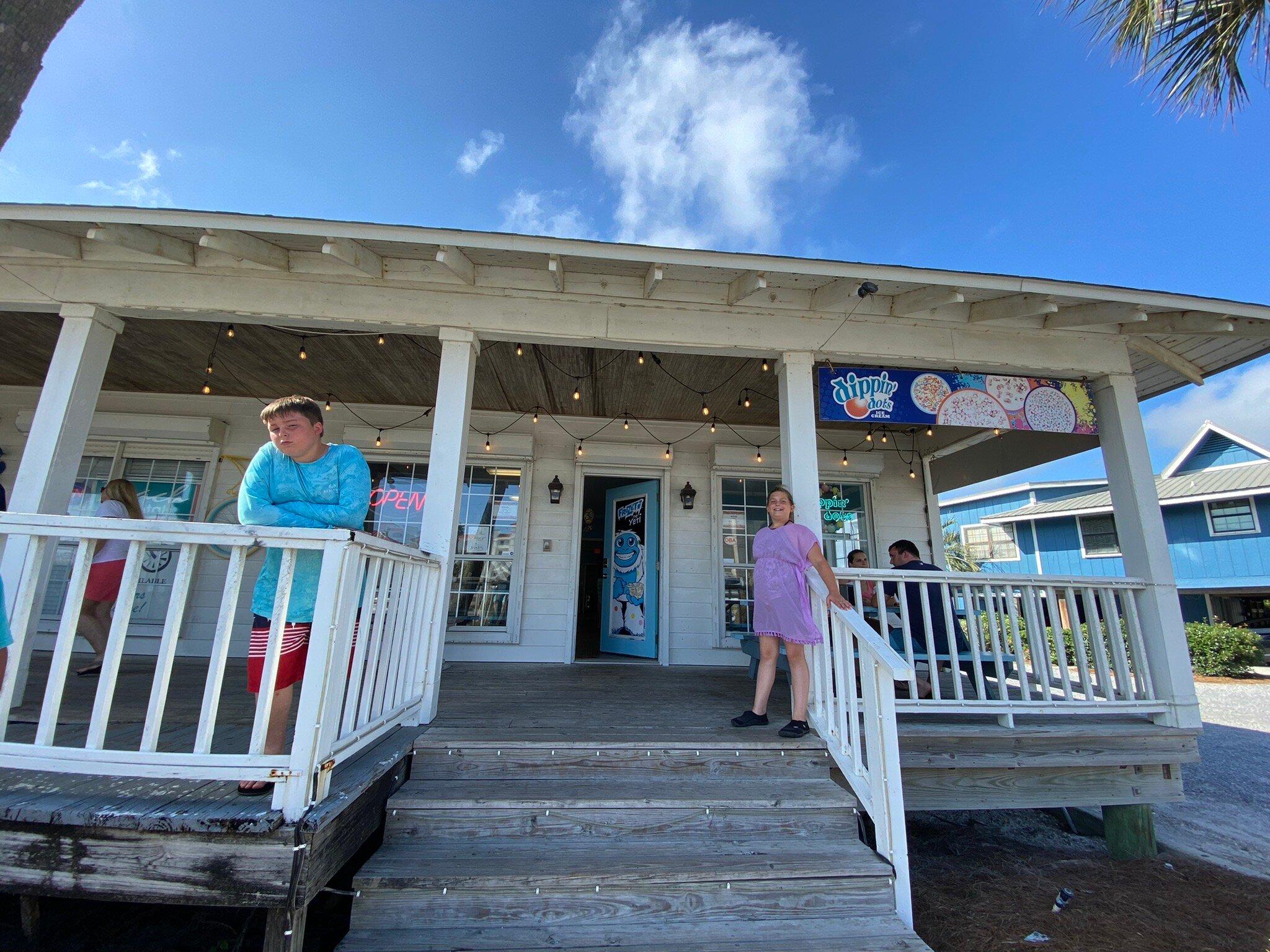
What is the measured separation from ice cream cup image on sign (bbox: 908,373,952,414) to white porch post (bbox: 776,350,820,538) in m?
0.72

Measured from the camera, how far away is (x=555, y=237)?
309 centimetres

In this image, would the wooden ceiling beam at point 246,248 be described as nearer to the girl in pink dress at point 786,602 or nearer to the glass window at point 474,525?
the glass window at point 474,525

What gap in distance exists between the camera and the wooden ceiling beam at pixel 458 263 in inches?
123

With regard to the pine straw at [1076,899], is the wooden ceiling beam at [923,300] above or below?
above

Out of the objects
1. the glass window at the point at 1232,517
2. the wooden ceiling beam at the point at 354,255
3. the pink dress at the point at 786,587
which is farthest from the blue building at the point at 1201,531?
the wooden ceiling beam at the point at 354,255

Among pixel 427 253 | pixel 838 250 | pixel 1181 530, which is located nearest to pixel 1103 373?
pixel 838 250

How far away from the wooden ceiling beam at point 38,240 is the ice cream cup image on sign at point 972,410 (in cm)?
578

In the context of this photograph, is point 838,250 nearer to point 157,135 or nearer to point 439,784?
point 439,784

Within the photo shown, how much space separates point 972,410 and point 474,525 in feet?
15.3

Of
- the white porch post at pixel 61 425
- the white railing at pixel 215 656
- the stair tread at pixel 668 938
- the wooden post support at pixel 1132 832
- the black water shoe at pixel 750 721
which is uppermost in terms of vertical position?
the white porch post at pixel 61 425

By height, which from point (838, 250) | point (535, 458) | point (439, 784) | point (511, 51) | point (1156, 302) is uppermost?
point (511, 51)

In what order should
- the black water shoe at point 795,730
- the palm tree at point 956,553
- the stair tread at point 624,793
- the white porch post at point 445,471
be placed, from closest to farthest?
the stair tread at point 624,793 < the black water shoe at point 795,730 < the white porch post at point 445,471 < the palm tree at point 956,553

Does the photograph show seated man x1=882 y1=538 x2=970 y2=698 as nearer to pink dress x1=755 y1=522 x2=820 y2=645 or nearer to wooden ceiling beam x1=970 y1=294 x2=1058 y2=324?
pink dress x1=755 y1=522 x2=820 y2=645

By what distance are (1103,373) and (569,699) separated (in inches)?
176
